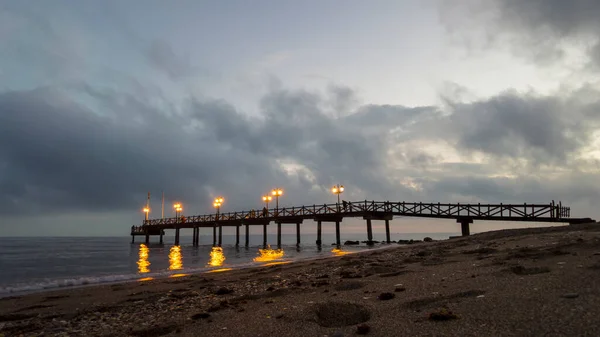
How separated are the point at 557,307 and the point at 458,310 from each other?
1.28 meters

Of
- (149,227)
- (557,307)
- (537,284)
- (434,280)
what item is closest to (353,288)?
(434,280)

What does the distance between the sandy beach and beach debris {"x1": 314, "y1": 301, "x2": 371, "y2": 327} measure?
0.06 feet

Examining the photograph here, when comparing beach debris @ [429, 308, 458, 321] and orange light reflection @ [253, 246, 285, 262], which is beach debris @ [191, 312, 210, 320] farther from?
orange light reflection @ [253, 246, 285, 262]

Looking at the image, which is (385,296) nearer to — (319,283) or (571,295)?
(571,295)

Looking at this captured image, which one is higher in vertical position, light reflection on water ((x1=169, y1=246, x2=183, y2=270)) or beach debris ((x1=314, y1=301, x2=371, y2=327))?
beach debris ((x1=314, y1=301, x2=371, y2=327))

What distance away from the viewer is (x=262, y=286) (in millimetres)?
11281

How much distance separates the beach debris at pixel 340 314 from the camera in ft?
19.6

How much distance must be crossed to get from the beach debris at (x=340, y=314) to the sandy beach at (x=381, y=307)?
0.06 feet

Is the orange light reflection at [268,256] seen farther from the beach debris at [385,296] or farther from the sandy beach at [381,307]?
the beach debris at [385,296]

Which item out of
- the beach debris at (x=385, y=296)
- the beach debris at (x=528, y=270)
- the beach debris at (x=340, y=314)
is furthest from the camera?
the beach debris at (x=528, y=270)

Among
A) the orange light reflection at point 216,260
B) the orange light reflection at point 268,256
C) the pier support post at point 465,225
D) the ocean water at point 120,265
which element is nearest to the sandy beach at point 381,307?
the ocean water at point 120,265

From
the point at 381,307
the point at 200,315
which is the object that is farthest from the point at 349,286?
the point at 200,315

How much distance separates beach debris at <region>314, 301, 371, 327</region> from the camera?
5.96 metres

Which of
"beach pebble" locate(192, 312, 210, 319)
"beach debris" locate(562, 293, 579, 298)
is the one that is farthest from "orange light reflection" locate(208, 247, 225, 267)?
"beach debris" locate(562, 293, 579, 298)
